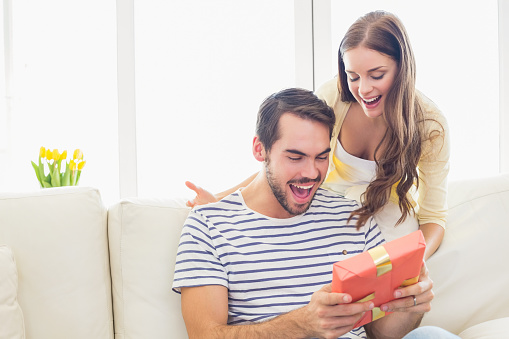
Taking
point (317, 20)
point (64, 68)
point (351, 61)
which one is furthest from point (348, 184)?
point (64, 68)

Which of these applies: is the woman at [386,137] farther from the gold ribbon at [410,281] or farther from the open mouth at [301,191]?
the gold ribbon at [410,281]

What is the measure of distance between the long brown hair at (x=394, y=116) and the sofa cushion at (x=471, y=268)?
20 cm

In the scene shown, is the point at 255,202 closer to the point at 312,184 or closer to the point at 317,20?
the point at 312,184

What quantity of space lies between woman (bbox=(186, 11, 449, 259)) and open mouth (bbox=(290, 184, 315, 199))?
19cm

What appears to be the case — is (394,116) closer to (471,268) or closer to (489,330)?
(471,268)

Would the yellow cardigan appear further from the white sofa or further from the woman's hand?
the woman's hand

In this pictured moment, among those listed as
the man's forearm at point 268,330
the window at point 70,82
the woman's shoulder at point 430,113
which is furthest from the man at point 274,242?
the window at point 70,82

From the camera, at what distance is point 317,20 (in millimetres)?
2766

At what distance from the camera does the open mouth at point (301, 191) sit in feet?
4.63

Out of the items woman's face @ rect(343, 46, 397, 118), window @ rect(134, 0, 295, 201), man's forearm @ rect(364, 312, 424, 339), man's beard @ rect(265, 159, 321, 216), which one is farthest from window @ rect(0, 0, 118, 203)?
man's forearm @ rect(364, 312, 424, 339)

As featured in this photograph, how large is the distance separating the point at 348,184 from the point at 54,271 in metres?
0.93

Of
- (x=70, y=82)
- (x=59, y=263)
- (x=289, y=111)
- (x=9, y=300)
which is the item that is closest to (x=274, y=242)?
(x=289, y=111)

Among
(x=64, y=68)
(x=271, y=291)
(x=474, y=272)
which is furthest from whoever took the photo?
(x=64, y=68)

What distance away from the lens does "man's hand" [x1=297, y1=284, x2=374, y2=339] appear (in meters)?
1.05
